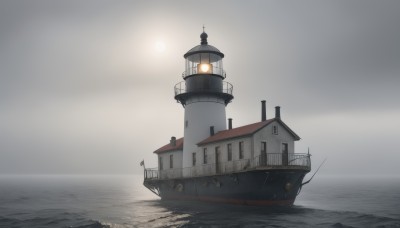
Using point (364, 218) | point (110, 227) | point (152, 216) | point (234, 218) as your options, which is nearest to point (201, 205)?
point (152, 216)

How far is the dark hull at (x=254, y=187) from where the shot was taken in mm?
30891

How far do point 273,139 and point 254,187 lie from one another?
4461mm

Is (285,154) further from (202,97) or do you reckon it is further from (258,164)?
(202,97)

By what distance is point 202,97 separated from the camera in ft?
133

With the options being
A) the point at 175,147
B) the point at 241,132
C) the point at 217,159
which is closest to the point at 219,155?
the point at 217,159

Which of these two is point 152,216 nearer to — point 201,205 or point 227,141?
point 201,205

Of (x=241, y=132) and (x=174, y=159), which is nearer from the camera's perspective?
(x=241, y=132)

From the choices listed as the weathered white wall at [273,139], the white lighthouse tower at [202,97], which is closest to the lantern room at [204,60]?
→ the white lighthouse tower at [202,97]

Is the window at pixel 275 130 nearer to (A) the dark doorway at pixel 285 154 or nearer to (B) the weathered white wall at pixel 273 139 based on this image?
(B) the weathered white wall at pixel 273 139

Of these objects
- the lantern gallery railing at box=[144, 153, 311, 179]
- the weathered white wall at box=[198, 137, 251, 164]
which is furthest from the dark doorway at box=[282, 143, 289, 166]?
the weathered white wall at box=[198, 137, 251, 164]

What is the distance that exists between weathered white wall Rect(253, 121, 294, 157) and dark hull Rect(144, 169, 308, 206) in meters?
2.27

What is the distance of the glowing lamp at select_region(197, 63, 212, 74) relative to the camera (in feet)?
135

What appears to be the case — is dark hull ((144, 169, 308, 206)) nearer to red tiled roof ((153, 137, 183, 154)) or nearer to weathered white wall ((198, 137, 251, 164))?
weathered white wall ((198, 137, 251, 164))

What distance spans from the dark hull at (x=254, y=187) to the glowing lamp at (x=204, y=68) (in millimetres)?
10621
